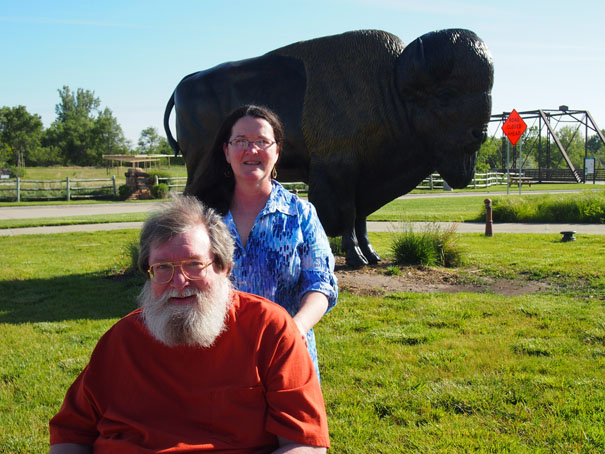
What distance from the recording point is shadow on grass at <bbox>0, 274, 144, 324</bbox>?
6156 mm

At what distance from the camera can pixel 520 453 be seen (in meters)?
3.00

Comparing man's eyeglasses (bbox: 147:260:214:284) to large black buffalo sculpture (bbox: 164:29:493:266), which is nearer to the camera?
man's eyeglasses (bbox: 147:260:214:284)

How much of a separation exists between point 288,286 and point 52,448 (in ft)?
3.73

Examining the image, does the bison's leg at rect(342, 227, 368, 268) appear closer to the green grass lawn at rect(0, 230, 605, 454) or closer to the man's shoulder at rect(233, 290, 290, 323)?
the green grass lawn at rect(0, 230, 605, 454)

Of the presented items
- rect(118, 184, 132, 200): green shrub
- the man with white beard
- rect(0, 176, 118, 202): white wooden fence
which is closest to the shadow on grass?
the man with white beard

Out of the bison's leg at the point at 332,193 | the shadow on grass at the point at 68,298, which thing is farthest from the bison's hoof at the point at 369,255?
the shadow on grass at the point at 68,298

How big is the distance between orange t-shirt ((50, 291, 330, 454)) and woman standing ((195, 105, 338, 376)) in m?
0.49

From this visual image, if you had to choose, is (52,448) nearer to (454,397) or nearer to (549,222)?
(454,397)

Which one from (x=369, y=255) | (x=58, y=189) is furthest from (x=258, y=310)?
(x=58, y=189)

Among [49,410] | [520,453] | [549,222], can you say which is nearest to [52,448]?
[49,410]

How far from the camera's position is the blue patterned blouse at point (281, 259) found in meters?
2.60

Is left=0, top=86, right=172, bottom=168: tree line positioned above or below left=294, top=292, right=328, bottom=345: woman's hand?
above

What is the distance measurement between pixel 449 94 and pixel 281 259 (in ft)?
13.9

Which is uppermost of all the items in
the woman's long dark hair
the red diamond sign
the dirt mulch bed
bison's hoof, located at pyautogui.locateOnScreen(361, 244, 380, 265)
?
the red diamond sign
